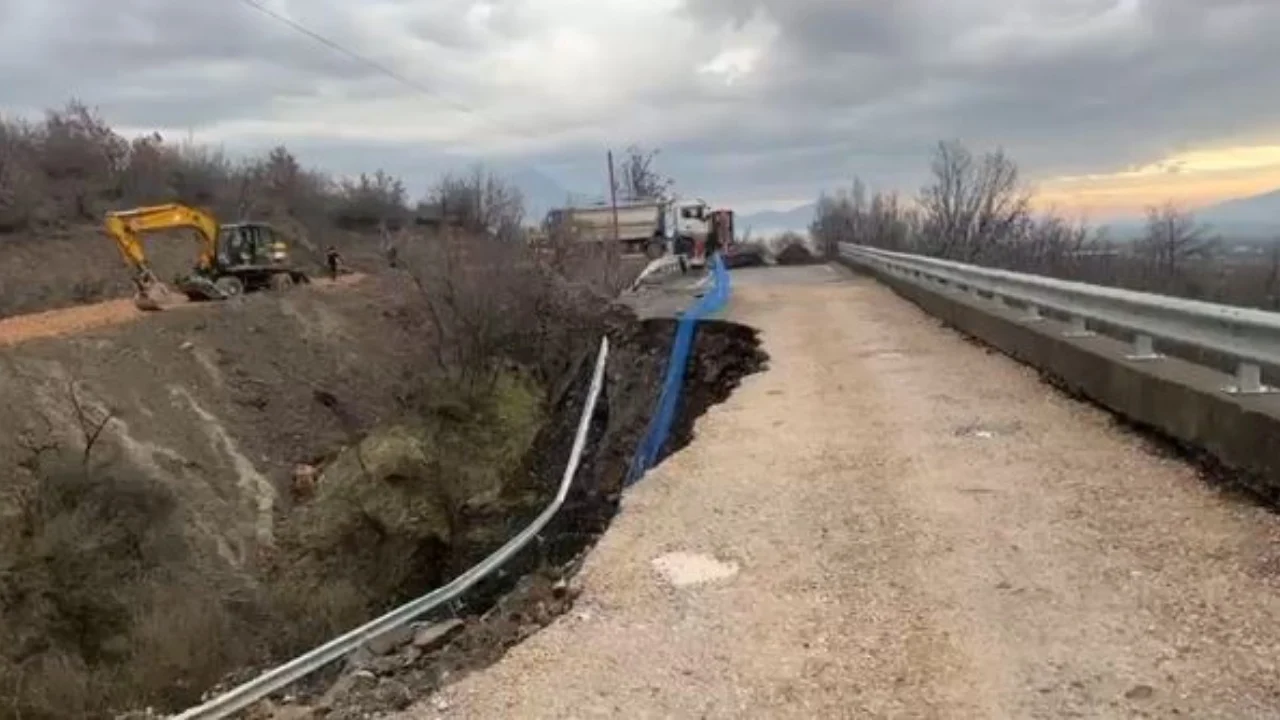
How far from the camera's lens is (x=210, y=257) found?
36250 millimetres

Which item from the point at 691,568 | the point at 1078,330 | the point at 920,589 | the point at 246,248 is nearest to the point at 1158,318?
the point at 1078,330

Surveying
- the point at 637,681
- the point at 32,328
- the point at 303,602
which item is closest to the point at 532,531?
the point at 637,681

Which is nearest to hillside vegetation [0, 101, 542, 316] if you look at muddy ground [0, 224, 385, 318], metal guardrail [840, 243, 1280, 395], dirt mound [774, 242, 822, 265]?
muddy ground [0, 224, 385, 318]

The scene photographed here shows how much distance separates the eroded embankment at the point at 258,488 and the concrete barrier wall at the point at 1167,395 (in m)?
3.82

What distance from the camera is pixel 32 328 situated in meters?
29.8

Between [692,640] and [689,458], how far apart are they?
4283 millimetres

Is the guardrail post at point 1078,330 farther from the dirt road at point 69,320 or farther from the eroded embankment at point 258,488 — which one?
the dirt road at point 69,320

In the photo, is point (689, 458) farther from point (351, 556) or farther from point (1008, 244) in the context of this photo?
point (1008, 244)

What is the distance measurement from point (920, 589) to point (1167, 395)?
11.9 ft

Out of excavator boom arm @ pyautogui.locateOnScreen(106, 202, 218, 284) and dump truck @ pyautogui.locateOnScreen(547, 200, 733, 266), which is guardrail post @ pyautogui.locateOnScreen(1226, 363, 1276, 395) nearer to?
excavator boom arm @ pyautogui.locateOnScreen(106, 202, 218, 284)

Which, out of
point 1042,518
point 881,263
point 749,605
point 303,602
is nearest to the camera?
point 749,605

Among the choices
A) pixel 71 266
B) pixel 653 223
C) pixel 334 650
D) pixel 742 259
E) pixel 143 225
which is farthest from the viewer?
pixel 742 259

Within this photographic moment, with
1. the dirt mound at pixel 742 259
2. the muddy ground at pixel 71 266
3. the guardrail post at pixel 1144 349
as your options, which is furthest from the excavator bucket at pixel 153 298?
the guardrail post at pixel 1144 349

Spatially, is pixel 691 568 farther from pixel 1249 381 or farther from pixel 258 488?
pixel 258 488
